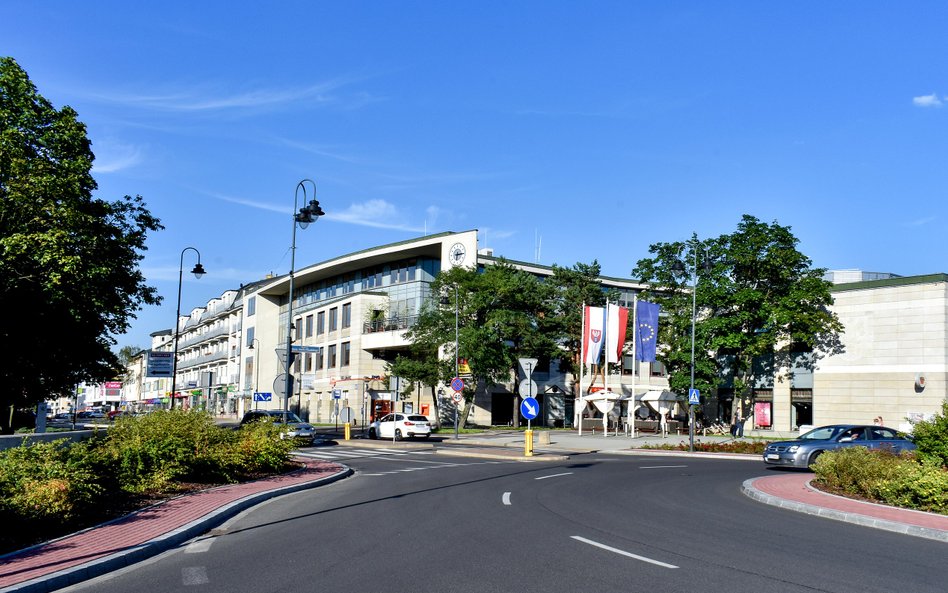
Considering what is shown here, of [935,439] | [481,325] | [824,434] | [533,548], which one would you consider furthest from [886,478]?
[481,325]

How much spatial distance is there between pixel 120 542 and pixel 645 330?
3686 centimetres

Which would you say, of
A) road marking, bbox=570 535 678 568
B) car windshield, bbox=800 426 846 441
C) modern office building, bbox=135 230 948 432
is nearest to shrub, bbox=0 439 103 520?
modern office building, bbox=135 230 948 432

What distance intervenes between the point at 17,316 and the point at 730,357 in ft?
142

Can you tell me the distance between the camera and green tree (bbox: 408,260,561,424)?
170 feet

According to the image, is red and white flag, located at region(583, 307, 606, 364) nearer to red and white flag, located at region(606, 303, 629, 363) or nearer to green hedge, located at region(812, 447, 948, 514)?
red and white flag, located at region(606, 303, 629, 363)

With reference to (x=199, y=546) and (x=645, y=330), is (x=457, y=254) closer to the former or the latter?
(x=645, y=330)

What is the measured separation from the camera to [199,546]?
9.84 m

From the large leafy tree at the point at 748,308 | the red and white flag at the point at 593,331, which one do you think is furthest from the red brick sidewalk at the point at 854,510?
the large leafy tree at the point at 748,308

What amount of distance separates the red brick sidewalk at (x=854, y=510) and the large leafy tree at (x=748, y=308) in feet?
101

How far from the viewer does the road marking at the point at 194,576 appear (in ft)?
25.7

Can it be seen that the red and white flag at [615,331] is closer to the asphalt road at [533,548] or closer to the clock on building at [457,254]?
the clock on building at [457,254]

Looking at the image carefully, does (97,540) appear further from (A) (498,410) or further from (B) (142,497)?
(A) (498,410)

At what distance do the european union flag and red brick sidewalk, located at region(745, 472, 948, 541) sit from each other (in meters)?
25.2

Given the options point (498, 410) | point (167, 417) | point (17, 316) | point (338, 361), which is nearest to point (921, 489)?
point (167, 417)
